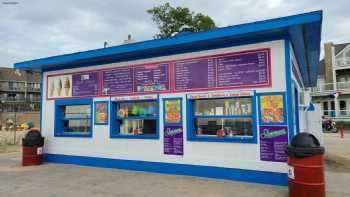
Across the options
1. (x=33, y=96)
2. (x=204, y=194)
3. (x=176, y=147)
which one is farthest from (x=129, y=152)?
(x=33, y=96)

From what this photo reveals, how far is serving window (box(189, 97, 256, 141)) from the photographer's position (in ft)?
24.5

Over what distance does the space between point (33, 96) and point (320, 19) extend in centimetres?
7754

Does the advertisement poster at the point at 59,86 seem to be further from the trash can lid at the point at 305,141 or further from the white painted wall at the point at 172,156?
the trash can lid at the point at 305,141

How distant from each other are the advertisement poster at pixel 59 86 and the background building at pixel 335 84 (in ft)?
101

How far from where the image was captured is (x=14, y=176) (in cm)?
848

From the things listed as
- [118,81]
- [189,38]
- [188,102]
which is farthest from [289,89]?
[118,81]

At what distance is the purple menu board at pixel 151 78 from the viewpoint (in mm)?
8594

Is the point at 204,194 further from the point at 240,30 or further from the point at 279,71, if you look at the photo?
the point at 240,30

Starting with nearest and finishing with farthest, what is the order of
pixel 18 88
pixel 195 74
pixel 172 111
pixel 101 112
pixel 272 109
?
pixel 272 109 → pixel 195 74 → pixel 172 111 → pixel 101 112 → pixel 18 88

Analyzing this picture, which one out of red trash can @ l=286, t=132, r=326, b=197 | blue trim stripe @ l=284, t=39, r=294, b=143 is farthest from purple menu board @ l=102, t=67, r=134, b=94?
red trash can @ l=286, t=132, r=326, b=197

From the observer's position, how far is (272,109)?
701cm

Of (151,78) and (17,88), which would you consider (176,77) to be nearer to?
(151,78)

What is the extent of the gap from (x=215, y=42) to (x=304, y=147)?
3.48 metres

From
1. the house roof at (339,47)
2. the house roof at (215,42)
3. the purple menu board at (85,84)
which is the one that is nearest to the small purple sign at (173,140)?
the house roof at (215,42)
